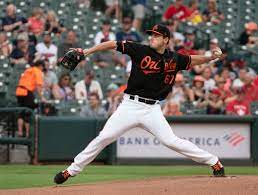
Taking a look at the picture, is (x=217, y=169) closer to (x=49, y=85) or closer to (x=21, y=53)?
(x=49, y=85)

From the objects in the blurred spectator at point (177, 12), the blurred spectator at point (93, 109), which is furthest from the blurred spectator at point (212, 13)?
the blurred spectator at point (93, 109)

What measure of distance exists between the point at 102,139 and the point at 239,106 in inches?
254

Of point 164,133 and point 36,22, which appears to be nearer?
point 164,133

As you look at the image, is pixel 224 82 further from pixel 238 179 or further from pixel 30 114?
pixel 238 179

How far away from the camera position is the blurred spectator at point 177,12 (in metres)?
19.1

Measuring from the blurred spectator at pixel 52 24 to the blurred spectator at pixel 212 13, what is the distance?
3654mm

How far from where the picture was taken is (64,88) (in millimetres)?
16047

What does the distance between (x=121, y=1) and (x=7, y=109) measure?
650 centimetres

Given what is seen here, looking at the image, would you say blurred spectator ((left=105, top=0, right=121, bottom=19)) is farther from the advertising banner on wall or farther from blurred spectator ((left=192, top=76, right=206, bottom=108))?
the advertising banner on wall

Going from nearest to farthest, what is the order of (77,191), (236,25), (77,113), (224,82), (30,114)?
(77,191)
(30,114)
(77,113)
(224,82)
(236,25)

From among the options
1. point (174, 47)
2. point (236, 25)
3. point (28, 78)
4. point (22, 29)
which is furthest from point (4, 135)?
point (236, 25)

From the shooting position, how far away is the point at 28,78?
1527 centimetres

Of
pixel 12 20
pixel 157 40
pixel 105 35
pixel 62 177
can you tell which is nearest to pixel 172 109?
pixel 105 35

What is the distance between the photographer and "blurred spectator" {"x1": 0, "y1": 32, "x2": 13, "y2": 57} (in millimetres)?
17062
